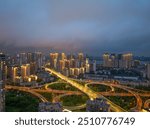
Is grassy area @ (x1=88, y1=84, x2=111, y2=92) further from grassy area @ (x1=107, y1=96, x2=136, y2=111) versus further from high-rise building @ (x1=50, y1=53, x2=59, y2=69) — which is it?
high-rise building @ (x1=50, y1=53, x2=59, y2=69)

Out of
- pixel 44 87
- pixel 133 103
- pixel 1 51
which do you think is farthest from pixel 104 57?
pixel 1 51

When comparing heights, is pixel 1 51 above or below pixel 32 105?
above

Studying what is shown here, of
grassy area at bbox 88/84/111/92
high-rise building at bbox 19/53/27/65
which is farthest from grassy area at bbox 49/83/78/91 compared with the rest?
high-rise building at bbox 19/53/27/65

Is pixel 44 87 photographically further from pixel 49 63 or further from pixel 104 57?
pixel 104 57

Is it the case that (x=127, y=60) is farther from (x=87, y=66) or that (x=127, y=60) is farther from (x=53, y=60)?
(x=53, y=60)

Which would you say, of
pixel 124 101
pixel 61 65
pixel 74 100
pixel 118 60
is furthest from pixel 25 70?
pixel 124 101

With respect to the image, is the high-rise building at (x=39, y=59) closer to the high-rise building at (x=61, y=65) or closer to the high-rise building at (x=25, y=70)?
the high-rise building at (x=25, y=70)
